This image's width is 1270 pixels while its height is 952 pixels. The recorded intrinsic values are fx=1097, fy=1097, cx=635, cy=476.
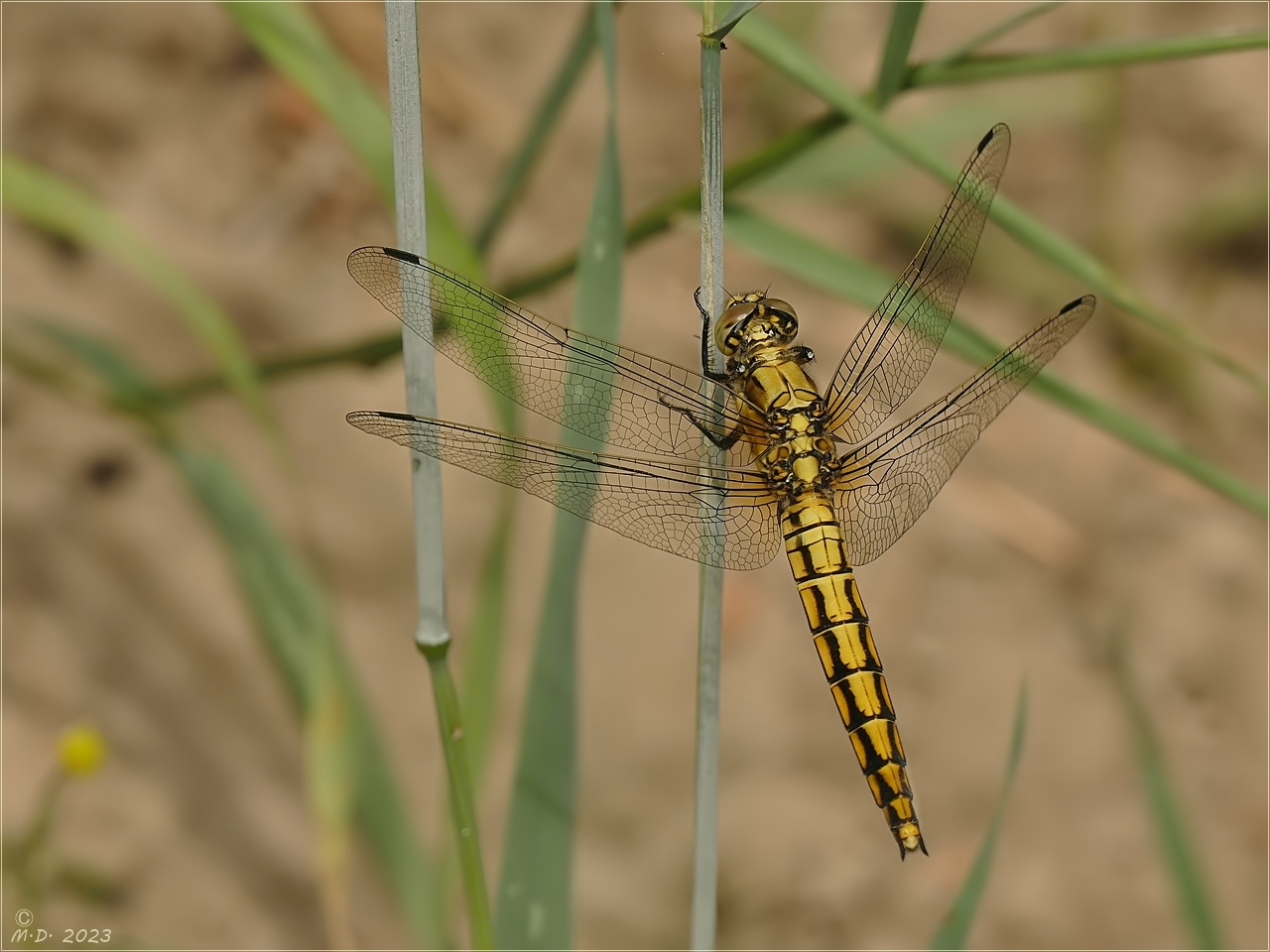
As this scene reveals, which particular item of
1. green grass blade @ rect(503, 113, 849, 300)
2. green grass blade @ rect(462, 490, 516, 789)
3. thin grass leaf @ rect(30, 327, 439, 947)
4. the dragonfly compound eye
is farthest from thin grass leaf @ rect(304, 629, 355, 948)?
the dragonfly compound eye

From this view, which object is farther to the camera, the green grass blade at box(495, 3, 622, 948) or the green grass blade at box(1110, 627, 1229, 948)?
the green grass blade at box(1110, 627, 1229, 948)

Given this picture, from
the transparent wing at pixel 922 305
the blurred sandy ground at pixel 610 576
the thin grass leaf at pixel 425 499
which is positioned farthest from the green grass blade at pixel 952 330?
the blurred sandy ground at pixel 610 576

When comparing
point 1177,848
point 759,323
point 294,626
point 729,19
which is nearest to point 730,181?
point 759,323

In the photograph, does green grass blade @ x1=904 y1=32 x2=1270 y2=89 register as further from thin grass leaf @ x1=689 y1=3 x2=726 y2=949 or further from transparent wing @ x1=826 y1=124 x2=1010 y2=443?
thin grass leaf @ x1=689 y1=3 x2=726 y2=949

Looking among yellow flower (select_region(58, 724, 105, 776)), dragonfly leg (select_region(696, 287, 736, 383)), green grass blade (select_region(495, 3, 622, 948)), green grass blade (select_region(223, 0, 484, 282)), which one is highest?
green grass blade (select_region(223, 0, 484, 282))

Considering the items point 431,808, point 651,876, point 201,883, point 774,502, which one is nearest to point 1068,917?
point 651,876

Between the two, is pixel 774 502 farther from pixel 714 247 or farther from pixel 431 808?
pixel 431 808

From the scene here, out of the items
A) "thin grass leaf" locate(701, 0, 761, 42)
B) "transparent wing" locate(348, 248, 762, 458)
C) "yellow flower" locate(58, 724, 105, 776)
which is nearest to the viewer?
"thin grass leaf" locate(701, 0, 761, 42)
